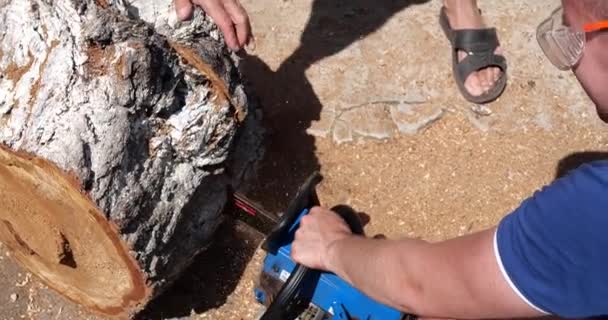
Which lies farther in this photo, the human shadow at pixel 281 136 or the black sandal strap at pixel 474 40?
the black sandal strap at pixel 474 40

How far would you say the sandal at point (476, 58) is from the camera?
3270mm

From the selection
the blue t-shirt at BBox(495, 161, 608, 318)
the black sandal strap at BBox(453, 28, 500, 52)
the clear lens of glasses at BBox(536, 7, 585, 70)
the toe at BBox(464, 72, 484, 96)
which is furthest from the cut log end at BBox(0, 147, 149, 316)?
the black sandal strap at BBox(453, 28, 500, 52)

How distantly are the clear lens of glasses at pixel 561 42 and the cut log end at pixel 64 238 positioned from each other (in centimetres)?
124

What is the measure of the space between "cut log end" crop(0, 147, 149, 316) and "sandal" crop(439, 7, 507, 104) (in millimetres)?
1681

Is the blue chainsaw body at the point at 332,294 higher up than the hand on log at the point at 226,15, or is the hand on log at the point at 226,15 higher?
the hand on log at the point at 226,15

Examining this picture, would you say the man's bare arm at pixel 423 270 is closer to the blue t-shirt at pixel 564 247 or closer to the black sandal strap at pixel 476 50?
Result: the blue t-shirt at pixel 564 247

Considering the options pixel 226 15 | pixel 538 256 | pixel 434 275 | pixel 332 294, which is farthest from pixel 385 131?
pixel 538 256

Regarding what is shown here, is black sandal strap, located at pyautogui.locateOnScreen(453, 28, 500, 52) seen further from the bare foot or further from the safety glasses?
the safety glasses

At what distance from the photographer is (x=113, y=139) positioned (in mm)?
2043

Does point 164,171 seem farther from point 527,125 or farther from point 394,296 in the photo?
point 527,125

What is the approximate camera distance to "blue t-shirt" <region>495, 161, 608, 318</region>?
152 cm

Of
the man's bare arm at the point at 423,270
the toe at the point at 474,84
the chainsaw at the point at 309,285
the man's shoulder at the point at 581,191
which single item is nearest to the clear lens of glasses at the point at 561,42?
the man's shoulder at the point at 581,191

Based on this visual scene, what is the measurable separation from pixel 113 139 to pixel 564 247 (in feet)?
3.84

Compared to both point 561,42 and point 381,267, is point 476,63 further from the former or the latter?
point 381,267
